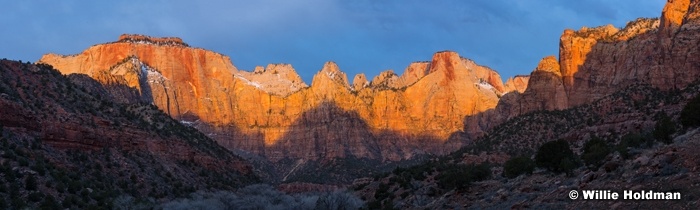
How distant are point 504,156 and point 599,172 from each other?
4959 centimetres

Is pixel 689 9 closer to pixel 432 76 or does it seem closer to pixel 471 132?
pixel 471 132

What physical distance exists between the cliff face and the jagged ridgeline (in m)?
91.9

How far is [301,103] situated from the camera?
618 ft

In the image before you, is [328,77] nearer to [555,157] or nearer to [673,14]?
[673,14]

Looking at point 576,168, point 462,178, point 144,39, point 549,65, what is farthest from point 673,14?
point 144,39

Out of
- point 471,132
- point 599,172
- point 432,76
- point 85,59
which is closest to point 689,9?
point 599,172

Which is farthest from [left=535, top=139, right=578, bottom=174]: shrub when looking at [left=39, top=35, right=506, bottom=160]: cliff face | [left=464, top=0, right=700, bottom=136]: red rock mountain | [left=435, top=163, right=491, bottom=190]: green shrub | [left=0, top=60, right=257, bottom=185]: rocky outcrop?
[left=39, top=35, right=506, bottom=160]: cliff face

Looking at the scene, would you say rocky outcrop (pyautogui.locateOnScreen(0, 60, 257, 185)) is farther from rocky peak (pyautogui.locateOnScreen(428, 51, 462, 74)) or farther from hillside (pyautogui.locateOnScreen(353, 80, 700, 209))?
rocky peak (pyautogui.locateOnScreen(428, 51, 462, 74))

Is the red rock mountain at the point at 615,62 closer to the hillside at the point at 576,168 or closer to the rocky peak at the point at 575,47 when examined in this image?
the rocky peak at the point at 575,47

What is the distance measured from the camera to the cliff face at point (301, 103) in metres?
176

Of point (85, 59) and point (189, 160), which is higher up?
point (85, 59)

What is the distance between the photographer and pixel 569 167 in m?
36.1

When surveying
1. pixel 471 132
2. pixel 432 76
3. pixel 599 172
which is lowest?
pixel 599 172

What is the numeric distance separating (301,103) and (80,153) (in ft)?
431
